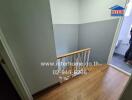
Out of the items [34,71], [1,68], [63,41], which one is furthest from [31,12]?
[63,41]

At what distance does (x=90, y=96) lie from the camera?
170 cm

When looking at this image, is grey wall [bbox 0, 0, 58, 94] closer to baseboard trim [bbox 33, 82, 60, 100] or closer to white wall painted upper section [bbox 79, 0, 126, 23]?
baseboard trim [bbox 33, 82, 60, 100]

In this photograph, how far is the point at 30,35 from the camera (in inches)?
50.4

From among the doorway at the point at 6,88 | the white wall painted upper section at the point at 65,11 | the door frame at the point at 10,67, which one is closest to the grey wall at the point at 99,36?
the white wall painted upper section at the point at 65,11

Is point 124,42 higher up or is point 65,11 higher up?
point 65,11

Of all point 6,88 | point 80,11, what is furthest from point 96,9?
point 6,88

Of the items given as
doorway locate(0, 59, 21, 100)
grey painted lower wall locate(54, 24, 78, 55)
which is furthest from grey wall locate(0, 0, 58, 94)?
grey painted lower wall locate(54, 24, 78, 55)

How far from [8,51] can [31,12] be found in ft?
2.05

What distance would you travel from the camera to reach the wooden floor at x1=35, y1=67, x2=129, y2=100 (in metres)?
1.70

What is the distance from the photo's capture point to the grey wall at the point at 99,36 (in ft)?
7.63

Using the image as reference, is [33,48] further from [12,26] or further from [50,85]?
[50,85]

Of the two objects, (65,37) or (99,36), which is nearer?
(99,36)

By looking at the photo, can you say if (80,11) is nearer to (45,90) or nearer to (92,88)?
(92,88)

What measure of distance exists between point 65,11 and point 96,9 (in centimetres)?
105
